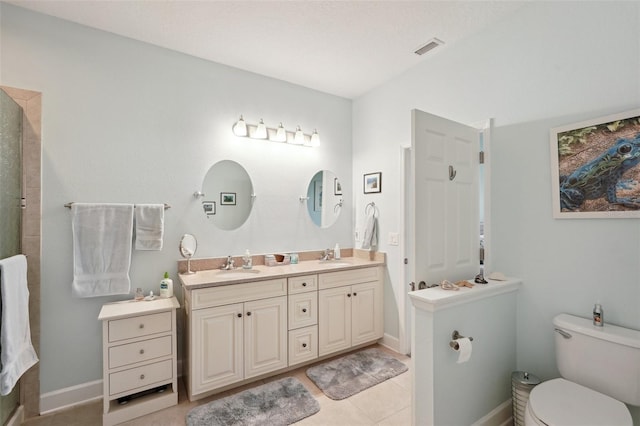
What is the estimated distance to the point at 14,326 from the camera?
1.58 m

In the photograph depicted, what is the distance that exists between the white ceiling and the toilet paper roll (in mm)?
2149

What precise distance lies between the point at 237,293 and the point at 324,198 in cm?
151

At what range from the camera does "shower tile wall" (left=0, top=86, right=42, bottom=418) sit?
192 cm

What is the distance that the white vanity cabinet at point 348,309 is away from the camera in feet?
8.55

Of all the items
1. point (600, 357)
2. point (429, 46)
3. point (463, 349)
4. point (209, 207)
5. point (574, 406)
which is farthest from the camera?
point (209, 207)

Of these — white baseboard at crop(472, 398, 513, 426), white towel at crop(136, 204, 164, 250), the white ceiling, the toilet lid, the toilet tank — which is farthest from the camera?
white towel at crop(136, 204, 164, 250)

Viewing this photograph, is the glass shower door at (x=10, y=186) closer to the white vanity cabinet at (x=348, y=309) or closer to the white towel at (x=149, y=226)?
the white towel at (x=149, y=226)

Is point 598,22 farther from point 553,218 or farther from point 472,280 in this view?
point 472,280

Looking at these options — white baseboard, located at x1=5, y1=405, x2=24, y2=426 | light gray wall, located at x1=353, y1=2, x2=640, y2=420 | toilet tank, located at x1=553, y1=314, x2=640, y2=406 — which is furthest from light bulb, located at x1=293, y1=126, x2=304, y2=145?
white baseboard, located at x1=5, y1=405, x2=24, y2=426

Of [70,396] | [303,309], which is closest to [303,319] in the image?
[303,309]

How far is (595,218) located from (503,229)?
50 cm

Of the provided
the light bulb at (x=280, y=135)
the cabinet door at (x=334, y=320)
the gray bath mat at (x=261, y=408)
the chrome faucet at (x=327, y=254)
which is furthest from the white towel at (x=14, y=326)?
the chrome faucet at (x=327, y=254)

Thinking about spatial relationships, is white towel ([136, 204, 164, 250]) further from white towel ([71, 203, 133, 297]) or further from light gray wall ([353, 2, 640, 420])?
light gray wall ([353, 2, 640, 420])

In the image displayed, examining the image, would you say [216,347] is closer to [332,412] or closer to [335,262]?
[332,412]
